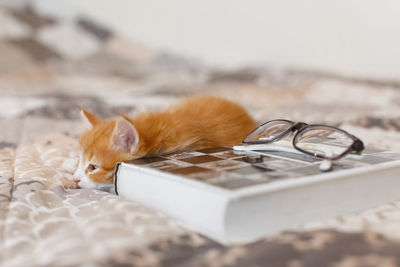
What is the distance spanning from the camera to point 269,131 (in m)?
0.72

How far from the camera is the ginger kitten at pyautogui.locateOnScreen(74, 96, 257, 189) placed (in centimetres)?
74

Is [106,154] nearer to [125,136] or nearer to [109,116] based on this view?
[125,136]

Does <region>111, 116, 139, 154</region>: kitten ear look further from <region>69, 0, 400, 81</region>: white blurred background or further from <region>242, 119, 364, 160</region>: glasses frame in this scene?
<region>69, 0, 400, 81</region>: white blurred background

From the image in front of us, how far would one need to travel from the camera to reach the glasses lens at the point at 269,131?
693 mm

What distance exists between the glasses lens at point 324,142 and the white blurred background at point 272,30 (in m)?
1.58

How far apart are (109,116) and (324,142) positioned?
855 millimetres

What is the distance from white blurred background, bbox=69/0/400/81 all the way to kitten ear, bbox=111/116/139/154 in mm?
1672

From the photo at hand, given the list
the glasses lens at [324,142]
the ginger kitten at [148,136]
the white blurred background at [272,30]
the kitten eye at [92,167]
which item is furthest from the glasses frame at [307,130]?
the white blurred background at [272,30]

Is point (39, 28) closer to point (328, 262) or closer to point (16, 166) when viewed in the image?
point (16, 166)

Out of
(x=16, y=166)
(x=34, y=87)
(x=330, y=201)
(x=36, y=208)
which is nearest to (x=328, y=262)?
(x=330, y=201)

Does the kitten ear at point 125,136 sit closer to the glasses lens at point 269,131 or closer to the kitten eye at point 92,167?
the kitten eye at point 92,167

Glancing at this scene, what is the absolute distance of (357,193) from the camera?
22.2 inches

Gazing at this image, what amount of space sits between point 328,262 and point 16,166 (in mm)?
666

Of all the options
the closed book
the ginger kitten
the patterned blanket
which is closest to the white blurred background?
the patterned blanket
